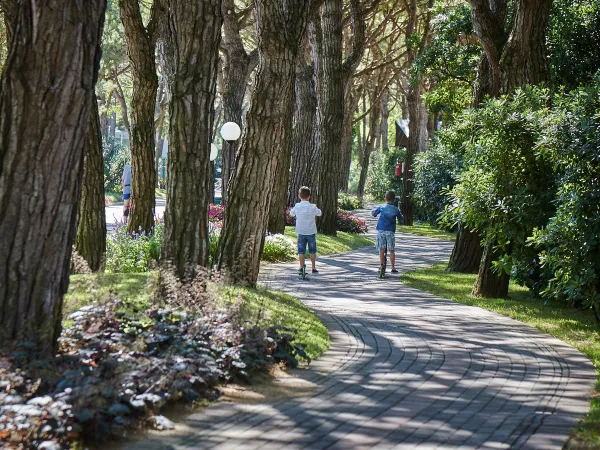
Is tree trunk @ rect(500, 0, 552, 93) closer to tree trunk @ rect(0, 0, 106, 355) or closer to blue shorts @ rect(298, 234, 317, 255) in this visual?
blue shorts @ rect(298, 234, 317, 255)

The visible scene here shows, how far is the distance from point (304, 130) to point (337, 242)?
4.66m

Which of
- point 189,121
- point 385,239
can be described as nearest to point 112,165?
point 385,239

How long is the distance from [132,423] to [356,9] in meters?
22.5

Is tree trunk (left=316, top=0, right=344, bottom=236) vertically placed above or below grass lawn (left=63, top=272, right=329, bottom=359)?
above

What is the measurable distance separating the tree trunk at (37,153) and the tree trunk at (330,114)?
18315 mm

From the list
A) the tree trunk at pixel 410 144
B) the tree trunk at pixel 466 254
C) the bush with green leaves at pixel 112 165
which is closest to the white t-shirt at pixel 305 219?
the tree trunk at pixel 466 254

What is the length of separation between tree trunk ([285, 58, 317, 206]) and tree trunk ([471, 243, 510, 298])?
13554mm

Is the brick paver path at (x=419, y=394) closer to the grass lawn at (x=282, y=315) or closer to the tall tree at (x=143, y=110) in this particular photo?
the grass lawn at (x=282, y=315)

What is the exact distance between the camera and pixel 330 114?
2550 cm

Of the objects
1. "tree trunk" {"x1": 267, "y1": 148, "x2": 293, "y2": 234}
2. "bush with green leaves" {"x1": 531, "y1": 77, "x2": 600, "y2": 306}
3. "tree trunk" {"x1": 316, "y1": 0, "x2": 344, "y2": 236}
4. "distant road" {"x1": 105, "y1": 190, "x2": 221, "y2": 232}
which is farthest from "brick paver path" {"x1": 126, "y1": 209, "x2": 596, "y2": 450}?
"tree trunk" {"x1": 316, "y1": 0, "x2": 344, "y2": 236}

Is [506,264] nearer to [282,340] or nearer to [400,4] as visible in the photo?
[282,340]

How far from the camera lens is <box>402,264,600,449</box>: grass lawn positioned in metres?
6.69

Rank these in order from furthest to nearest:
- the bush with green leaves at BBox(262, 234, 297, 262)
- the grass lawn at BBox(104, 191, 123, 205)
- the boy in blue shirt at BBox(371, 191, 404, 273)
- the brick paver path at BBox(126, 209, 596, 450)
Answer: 1. the grass lawn at BBox(104, 191, 123, 205)
2. the bush with green leaves at BBox(262, 234, 297, 262)
3. the boy in blue shirt at BBox(371, 191, 404, 273)
4. the brick paver path at BBox(126, 209, 596, 450)

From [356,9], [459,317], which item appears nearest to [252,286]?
[459,317]
